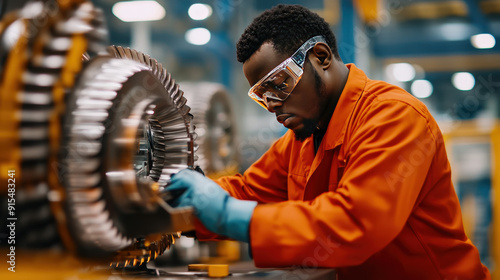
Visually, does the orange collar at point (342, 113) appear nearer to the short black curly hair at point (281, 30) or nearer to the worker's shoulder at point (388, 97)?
the worker's shoulder at point (388, 97)

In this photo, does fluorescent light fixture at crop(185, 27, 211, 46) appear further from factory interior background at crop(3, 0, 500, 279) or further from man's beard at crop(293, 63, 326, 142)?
man's beard at crop(293, 63, 326, 142)

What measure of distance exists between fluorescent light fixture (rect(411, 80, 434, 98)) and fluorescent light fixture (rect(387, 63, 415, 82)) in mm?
163

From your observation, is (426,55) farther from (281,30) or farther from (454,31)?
(281,30)

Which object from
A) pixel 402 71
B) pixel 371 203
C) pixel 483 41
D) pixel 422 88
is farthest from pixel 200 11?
pixel 371 203

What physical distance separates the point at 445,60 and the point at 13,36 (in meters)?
8.74

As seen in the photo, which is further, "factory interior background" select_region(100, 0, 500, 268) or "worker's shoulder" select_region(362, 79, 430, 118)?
"factory interior background" select_region(100, 0, 500, 268)

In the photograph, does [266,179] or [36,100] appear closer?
[36,100]

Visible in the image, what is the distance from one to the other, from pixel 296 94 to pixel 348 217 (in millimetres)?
464

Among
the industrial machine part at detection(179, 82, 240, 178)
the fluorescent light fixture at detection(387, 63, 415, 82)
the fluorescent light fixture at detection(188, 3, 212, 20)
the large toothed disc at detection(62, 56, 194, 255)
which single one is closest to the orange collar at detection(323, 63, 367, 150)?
the large toothed disc at detection(62, 56, 194, 255)

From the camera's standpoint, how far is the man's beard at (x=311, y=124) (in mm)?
1586

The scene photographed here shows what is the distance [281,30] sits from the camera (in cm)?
156

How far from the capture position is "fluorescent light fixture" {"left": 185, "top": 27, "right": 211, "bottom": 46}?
22.7 ft

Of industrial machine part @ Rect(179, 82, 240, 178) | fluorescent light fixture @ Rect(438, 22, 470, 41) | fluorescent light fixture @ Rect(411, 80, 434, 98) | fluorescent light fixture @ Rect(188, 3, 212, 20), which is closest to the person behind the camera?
industrial machine part @ Rect(179, 82, 240, 178)

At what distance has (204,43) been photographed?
684 cm
